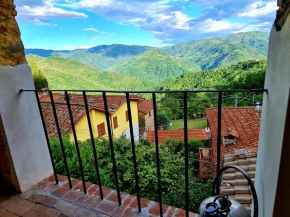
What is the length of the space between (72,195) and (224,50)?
1853 inches

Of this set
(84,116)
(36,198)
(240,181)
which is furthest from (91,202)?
(84,116)

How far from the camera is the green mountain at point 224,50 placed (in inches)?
1288

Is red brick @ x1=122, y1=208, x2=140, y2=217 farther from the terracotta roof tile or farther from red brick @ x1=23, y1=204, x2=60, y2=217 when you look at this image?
the terracotta roof tile

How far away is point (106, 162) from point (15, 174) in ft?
10.1

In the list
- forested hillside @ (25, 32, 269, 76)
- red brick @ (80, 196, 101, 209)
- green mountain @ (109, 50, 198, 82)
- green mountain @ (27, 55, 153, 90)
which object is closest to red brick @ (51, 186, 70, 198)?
red brick @ (80, 196, 101, 209)

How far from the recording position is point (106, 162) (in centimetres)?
445

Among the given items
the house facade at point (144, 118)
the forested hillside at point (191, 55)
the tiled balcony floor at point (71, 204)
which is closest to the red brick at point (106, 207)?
the tiled balcony floor at point (71, 204)

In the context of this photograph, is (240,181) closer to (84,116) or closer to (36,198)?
(36,198)

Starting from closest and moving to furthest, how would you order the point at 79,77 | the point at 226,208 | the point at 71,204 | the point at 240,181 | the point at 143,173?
the point at 226,208
the point at 71,204
the point at 240,181
the point at 143,173
the point at 79,77

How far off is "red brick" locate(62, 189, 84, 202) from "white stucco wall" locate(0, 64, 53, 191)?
38 cm

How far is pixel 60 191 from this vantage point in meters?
1.55

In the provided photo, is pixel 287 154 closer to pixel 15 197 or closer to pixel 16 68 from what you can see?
pixel 16 68

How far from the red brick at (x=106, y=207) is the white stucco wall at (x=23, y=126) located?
0.73 m

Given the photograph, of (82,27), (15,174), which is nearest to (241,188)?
(15,174)
